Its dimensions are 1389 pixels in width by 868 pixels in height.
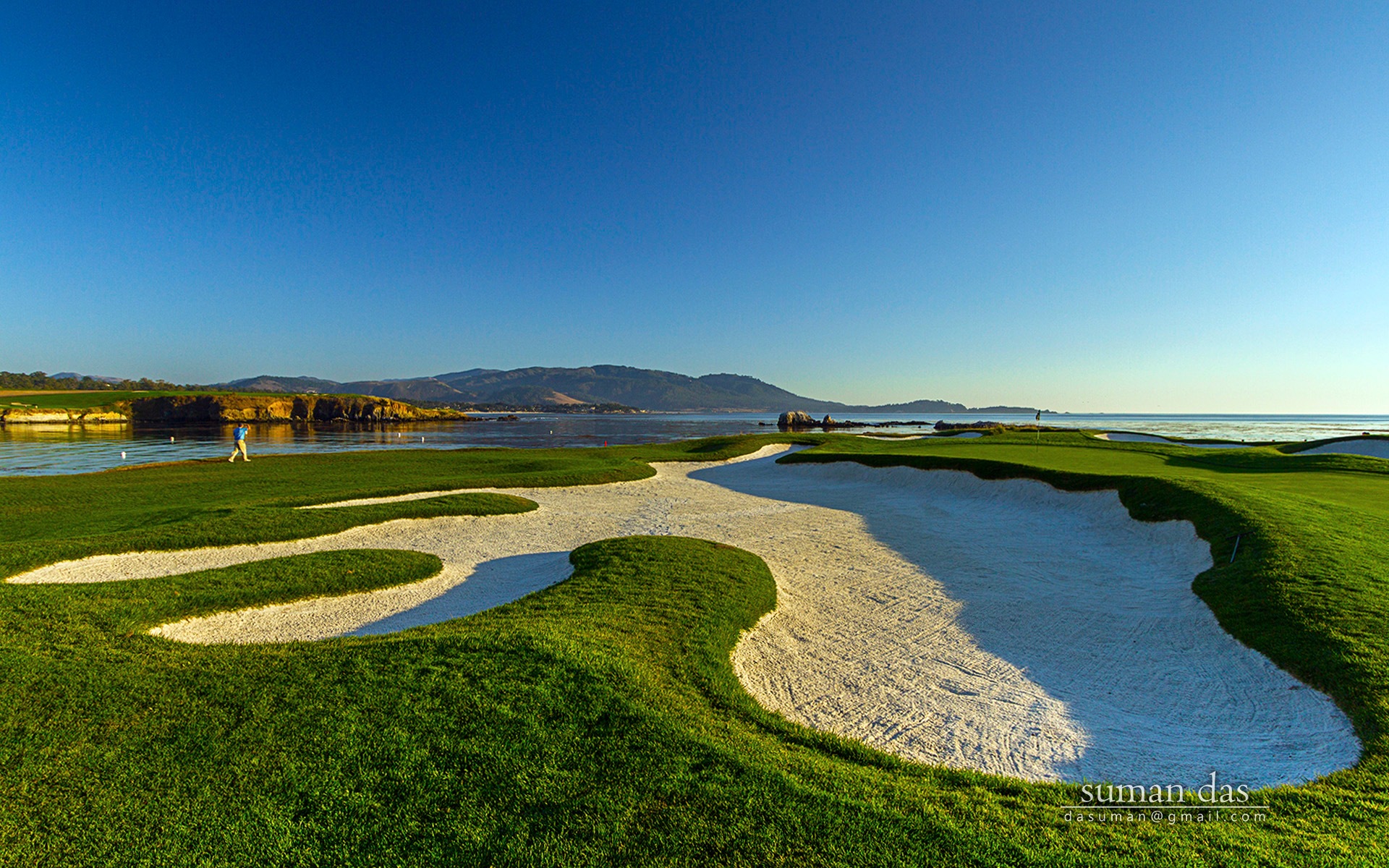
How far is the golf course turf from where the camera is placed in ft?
13.1

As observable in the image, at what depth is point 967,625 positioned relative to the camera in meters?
10.4

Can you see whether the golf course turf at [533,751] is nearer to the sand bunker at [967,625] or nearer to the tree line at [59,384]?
the sand bunker at [967,625]

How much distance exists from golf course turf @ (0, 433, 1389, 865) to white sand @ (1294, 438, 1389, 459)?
39.1 m

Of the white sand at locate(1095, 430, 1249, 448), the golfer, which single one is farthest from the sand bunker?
the white sand at locate(1095, 430, 1249, 448)

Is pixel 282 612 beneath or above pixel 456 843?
beneath

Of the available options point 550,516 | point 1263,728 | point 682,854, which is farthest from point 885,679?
point 550,516

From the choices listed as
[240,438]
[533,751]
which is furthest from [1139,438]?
[240,438]

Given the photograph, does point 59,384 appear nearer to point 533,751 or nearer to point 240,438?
point 240,438

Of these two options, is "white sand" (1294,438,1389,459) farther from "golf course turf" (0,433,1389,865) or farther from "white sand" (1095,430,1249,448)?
"golf course turf" (0,433,1389,865)

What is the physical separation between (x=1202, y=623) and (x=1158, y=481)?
32.7 feet

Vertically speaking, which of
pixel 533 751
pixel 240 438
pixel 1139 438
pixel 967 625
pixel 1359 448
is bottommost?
pixel 967 625

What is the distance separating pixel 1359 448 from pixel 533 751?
5629 cm

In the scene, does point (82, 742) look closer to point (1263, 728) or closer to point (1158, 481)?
point (1263, 728)

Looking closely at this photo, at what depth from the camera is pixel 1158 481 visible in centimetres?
1772
